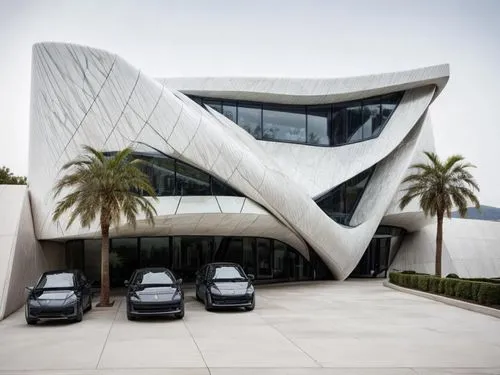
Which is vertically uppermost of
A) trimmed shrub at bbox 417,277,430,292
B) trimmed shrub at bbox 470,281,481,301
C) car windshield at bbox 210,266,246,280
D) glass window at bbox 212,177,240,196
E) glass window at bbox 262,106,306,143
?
glass window at bbox 262,106,306,143

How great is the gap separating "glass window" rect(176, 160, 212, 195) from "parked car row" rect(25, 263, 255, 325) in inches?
241

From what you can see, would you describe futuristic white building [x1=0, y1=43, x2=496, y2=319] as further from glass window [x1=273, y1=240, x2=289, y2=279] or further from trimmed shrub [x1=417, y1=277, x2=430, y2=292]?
trimmed shrub [x1=417, y1=277, x2=430, y2=292]

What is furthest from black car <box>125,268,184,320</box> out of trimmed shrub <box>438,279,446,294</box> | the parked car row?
trimmed shrub <box>438,279,446,294</box>

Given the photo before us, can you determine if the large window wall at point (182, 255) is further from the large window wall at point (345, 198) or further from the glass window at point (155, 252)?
the large window wall at point (345, 198)

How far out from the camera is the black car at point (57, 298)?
1608cm

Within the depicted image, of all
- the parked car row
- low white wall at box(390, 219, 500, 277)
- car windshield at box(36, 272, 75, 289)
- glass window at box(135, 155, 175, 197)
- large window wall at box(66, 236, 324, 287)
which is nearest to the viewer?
the parked car row

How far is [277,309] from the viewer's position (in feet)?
64.5

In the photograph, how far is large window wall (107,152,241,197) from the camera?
25.4m

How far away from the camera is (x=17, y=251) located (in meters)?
20.8

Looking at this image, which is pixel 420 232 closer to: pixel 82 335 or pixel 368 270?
pixel 368 270

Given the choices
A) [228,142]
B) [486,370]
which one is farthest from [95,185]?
[486,370]

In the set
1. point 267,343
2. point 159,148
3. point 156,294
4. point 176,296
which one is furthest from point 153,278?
point 159,148

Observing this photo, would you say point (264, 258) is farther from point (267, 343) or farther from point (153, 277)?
point (267, 343)

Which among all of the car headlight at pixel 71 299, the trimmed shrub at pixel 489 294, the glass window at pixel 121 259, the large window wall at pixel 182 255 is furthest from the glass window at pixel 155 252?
the trimmed shrub at pixel 489 294
